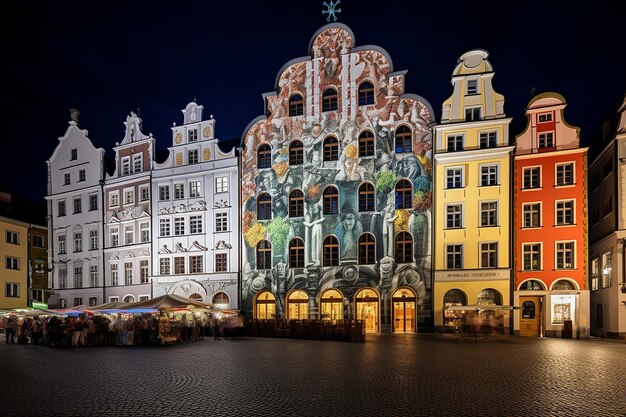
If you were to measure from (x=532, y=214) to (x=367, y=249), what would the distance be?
10919mm

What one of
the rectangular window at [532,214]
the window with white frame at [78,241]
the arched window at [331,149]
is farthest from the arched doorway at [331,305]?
the window with white frame at [78,241]

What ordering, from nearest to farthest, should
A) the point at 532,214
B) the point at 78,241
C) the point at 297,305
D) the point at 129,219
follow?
the point at 532,214, the point at 297,305, the point at 129,219, the point at 78,241

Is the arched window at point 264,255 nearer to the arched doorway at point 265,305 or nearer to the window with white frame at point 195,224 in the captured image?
the arched doorway at point 265,305

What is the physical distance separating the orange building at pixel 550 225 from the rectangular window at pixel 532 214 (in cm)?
1

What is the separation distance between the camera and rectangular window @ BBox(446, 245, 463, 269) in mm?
34188

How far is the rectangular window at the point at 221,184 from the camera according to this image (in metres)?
39.5

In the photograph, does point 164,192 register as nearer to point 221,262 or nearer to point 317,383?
point 221,262

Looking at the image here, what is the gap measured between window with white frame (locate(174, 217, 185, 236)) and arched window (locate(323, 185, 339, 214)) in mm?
11604

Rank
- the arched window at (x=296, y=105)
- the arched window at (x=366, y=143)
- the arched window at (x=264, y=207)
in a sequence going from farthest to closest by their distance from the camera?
the arched window at (x=296, y=105) < the arched window at (x=264, y=207) < the arched window at (x=366, y=143)

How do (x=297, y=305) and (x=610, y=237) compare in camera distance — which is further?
(x=297, y=305)

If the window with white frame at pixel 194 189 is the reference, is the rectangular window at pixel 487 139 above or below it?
above

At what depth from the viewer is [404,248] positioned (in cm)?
3509

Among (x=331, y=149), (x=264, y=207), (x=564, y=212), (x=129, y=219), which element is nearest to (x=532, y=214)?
(x=564, y=212)

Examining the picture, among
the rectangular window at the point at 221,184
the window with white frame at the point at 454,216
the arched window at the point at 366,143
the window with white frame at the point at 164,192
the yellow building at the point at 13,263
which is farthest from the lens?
the yellow building at the point at 13,263
